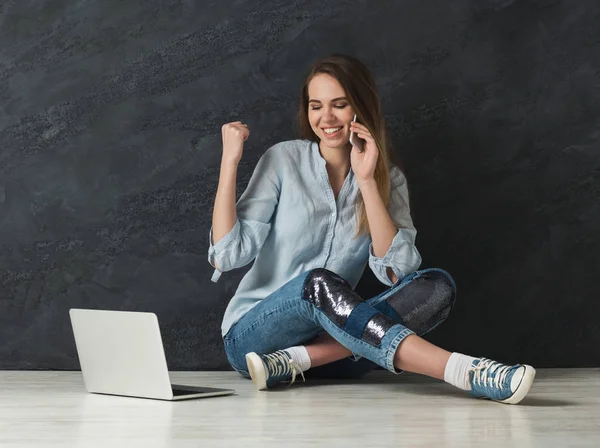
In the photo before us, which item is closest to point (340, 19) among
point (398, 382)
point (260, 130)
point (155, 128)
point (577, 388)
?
point (260, 130)

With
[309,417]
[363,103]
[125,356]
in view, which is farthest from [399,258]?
[125,356]

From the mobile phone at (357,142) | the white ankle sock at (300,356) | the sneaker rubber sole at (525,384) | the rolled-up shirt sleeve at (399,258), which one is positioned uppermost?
the mobile phone at (357,142)

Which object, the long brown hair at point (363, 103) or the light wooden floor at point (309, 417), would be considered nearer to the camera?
the light wooden floor at point (309, 417)

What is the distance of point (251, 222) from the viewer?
2.54 meters

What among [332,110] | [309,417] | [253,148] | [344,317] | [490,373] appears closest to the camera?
[309,417]

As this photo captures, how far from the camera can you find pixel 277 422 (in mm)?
1832

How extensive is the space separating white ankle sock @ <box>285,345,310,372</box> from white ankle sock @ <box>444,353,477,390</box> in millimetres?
446

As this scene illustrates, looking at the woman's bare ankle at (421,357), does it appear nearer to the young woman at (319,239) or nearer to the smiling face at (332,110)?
the young woman at (319,239)

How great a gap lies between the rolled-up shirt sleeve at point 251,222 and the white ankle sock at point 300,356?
307 millimetres

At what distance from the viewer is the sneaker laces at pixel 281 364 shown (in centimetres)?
233

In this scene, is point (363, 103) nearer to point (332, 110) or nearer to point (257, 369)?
point (332, 110)

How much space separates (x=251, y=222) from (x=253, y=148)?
456 millimetres

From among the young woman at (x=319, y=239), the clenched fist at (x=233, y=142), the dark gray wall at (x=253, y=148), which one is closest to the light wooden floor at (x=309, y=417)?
the young woman at (x=319, y=239)

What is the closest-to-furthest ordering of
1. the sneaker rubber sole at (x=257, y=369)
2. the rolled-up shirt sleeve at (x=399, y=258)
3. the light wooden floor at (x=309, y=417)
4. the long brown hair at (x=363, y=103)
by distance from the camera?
1. the light wooden floor at (x=309, y=417)
2. the sneaker rubber sole at (x=257, y=369)
3. the rolled-up shirt sleeve at (x=399, y=258)
4. the long brown hair at (x=363, y=103)
